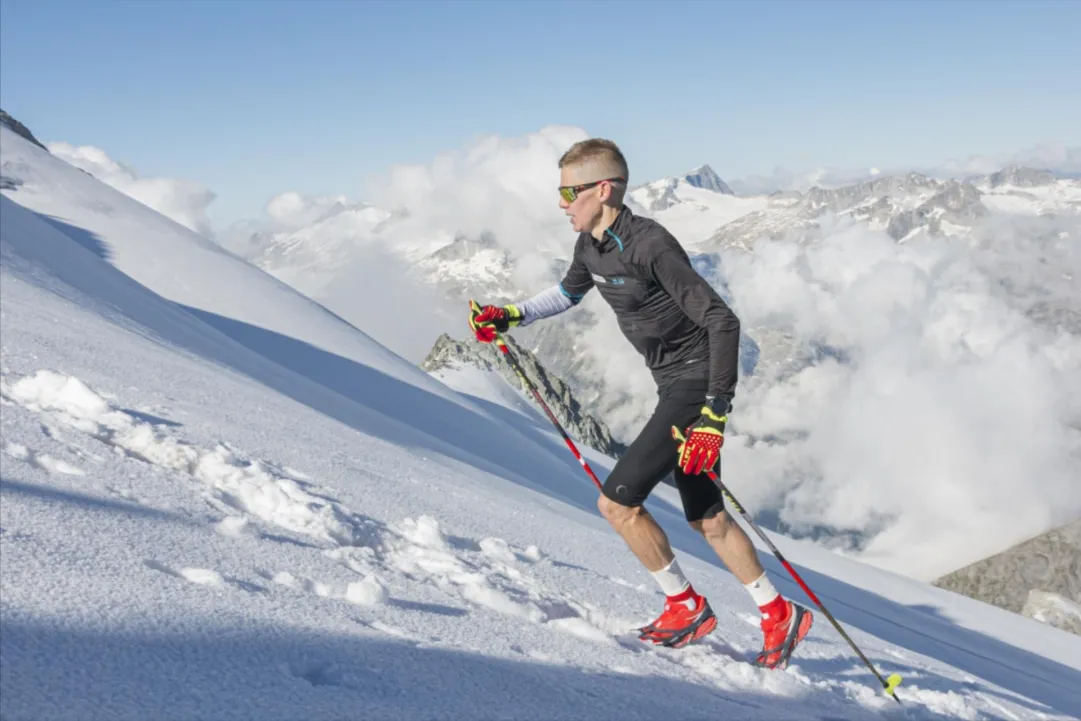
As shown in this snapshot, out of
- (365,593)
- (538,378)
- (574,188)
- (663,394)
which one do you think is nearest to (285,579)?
(365,593)

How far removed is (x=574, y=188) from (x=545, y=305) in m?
1.57

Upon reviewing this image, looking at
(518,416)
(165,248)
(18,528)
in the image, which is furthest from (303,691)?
(518,416)

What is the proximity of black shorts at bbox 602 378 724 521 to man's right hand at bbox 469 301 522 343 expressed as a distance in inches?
74.8

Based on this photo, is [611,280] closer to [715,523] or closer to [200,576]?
[715,523]

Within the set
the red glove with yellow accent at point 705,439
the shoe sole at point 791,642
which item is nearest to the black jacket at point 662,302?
the red glove with yellow accent at point 705,439

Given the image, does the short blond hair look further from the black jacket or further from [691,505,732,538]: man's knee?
[691,505,732,538]: man's knee

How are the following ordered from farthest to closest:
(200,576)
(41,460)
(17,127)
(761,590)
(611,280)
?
(17,127) < (761,590) < (611,280) < (41,460) < (200,576)

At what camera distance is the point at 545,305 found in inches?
293

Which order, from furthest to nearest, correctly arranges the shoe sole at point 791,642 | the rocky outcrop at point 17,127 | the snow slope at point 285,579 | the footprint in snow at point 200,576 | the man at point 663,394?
the rocky outcrop at point 17,127 < the shoe sole at point 791,642 < the man at point 663,394 < the footprint in snow at point 200,576 < the snow slope at point 285,579

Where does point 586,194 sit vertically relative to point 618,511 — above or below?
above

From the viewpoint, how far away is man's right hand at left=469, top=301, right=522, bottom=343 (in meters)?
7.47

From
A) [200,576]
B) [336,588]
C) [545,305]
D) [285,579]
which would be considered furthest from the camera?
[545,305]

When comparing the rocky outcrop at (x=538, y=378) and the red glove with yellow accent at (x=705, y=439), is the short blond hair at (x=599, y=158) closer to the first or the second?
the red glove with yellow accent at (x=705, y=439)

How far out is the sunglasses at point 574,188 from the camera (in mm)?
6031
